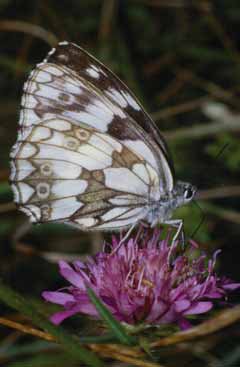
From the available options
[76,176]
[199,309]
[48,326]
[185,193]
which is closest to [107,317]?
[48,326]

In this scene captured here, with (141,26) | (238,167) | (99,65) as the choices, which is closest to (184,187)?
(99,65)

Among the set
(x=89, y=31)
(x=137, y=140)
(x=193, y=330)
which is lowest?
(x=193, y=330)

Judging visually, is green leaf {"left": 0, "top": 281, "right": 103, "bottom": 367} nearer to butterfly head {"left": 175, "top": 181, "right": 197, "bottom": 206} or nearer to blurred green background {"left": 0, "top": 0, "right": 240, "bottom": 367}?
butterfly head {"left": 175, "top": 181, "right": 197, "bottom": 206}

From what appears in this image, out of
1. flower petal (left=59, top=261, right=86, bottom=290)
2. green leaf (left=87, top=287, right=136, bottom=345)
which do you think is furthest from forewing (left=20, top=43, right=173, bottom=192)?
green leaf (left=87, top=287, right=136, bottom=345)

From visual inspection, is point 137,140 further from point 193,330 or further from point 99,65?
point 193,330

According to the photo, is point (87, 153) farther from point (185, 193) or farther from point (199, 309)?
point (199, 309)

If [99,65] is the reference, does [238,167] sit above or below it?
below

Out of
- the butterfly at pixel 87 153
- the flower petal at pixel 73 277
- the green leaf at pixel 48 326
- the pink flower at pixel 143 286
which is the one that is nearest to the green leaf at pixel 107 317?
the green leaf at pixel 48 326

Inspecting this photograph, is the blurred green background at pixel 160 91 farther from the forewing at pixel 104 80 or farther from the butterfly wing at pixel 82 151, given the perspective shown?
the forewing at pixel 104 80
